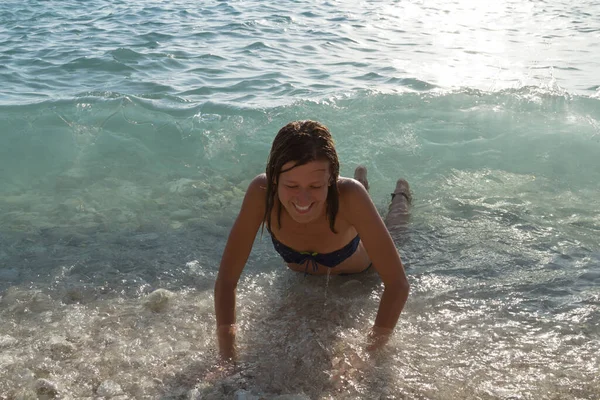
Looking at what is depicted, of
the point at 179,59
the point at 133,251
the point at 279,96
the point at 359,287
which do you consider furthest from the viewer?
the point at 179,59

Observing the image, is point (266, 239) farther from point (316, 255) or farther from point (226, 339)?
point (226, 339)

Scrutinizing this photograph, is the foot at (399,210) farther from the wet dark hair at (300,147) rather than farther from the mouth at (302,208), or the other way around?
the wet dark hair at (300,147)

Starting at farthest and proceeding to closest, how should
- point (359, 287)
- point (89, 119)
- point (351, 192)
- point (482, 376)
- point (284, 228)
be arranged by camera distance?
point (89, 119) → point (359, 287) → point (284, 228) → point (351, 192) → point (482, 376)

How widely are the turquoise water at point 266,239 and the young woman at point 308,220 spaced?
27 cm

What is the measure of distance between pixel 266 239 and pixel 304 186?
206 cm

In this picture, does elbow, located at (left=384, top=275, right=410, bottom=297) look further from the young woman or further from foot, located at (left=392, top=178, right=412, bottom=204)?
foot, located at (left=392, top=178, right=412, bottom=204)

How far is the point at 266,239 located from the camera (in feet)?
17.3

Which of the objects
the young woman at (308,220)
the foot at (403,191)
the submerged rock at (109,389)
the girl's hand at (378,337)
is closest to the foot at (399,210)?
the foot at (403,191)

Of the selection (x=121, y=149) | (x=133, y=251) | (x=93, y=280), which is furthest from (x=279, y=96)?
(x=93, y=280)

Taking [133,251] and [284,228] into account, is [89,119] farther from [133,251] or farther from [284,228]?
[284,228]

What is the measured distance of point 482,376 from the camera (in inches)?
128

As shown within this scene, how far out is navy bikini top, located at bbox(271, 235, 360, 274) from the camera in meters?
4.10

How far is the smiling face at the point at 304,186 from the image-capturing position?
3.22m

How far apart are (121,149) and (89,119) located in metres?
1.03
